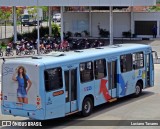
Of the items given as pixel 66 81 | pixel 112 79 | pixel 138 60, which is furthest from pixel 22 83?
pixel 138 60

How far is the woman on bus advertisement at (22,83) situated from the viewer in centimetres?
1515

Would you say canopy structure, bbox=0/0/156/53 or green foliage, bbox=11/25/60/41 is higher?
canopy structure, bbox=0/0/156/53

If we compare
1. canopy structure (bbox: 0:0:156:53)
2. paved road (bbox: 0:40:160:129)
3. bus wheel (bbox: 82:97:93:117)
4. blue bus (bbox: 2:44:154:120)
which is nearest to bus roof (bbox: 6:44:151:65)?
blue bus (bbox: 2:44:154:120)

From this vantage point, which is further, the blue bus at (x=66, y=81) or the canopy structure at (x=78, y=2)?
the canopy structure at (x=78, y=2)

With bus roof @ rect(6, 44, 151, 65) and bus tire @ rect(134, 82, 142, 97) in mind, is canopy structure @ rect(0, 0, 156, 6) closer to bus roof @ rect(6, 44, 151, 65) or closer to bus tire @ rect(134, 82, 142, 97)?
bus roof @ rect(6, 44, 151, 65)

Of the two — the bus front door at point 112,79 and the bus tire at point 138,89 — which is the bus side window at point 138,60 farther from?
the bus front door at point 112,79

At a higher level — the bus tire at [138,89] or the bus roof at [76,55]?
the bus roof at [76,55]

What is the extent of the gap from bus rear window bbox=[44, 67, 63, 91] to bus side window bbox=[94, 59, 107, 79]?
8.15 feet

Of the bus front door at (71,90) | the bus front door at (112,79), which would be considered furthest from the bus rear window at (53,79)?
the bus front door at (112,79)

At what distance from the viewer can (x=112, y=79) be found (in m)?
19.0

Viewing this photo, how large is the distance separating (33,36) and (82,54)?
31997 mm

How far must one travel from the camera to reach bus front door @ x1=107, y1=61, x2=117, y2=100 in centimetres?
1880

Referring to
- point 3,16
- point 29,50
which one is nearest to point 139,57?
point 29,50

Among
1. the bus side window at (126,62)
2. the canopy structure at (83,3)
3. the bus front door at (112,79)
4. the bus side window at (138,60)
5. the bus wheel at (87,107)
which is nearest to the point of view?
the bus wheel at (87,107)
